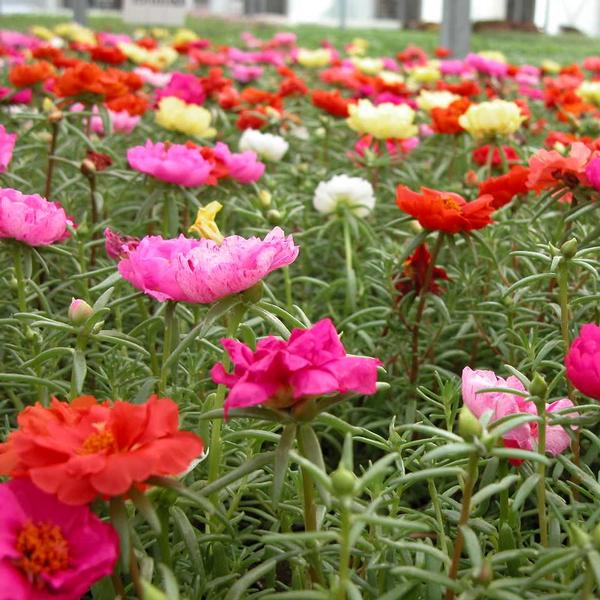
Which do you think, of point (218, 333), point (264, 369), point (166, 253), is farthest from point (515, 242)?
point (264, 369)

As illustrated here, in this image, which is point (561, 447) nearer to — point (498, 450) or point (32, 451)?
point (498, 450)

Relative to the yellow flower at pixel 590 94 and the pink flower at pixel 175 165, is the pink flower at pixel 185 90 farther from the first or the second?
the yellow flower at pixel 590 94

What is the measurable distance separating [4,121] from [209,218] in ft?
6.26

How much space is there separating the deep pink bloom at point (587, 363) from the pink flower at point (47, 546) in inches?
20.4

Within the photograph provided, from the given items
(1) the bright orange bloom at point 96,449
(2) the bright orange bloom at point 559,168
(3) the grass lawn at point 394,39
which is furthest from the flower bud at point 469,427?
(3) the grass lawn at point 394,39

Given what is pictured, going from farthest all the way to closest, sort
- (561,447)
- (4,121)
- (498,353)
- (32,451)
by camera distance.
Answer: (4,121) → (498,353) → (561,447) → (32,451)

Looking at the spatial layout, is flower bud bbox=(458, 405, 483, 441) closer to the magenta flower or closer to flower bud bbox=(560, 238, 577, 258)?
flower bud bbox=(560, 238, 577, 258)

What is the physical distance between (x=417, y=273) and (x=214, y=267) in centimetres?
84

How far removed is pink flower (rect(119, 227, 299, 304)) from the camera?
40.2 inches

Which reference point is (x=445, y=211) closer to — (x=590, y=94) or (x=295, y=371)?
(x=295, y=371)

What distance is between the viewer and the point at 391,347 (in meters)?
1.97

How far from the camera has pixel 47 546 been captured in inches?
31.0

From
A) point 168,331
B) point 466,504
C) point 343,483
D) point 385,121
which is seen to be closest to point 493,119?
point 385,121

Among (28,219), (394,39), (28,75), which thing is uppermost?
(28,75)
